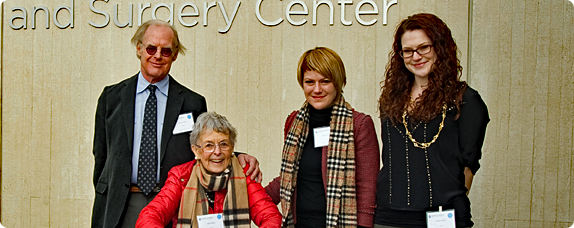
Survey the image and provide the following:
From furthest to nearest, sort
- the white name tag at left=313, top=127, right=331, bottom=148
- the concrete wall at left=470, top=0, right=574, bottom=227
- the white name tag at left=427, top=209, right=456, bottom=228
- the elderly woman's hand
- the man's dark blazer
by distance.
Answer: the concrete wall at left=470, top=0, right=574, bottom=227 → the man's dark blazer → the elderly woman's hand → the white name tag at left=313, top=127, right=331, bottom=148 → the white name tag at left=427, top=209, right=456, bottom=228

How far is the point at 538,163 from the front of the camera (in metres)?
4.30

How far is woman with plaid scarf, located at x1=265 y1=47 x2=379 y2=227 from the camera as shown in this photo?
2646 millimetres

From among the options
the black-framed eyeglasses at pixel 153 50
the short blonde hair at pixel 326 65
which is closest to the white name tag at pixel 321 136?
the short blonde hair at pixel 326 65

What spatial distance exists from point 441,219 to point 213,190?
122cm

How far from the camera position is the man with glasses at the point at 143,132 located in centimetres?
296

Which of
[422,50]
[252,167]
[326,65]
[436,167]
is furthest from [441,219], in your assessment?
[252,167]

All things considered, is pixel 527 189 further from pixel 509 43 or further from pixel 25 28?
pixel 25 28

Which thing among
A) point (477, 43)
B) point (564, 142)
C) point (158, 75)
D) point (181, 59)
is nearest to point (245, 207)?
point (158, 75)

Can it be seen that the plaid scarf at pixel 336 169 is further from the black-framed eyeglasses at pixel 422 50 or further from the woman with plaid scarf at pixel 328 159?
the black-framed eyeglasses at pixel 422 50

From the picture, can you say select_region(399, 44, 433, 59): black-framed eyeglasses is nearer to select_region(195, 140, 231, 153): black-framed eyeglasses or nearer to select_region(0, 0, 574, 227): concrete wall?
select_region(195, 140, 231, 153): black-framed eyeglasses

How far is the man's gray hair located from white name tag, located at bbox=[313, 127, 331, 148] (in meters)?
0.47

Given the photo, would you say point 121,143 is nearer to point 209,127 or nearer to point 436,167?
point 209,127

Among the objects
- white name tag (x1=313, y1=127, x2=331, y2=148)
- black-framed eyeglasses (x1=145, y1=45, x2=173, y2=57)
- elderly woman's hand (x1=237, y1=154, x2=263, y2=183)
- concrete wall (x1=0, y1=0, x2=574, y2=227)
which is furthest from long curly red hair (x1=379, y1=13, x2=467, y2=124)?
concrete wall (x1=0, y1=0, x2=574, y2=227)

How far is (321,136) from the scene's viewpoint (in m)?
2.73
